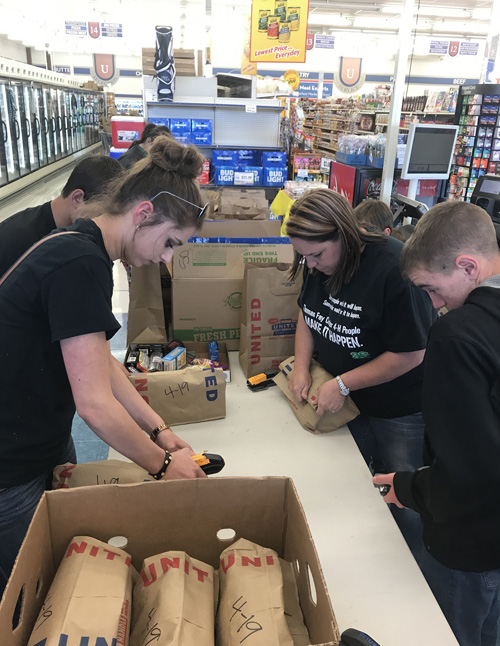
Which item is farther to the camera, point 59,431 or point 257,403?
point 257,403

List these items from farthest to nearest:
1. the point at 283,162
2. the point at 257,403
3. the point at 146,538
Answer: the point at 283,162, the point at 257,403, the point at 146,538

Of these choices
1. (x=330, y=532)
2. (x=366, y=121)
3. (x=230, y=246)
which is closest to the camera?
(x=330, y=532)


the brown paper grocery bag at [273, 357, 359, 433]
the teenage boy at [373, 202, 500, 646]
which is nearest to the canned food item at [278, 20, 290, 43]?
A: the brown paper grocery bag at [273, 357, 359, 433]

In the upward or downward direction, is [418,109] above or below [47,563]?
above

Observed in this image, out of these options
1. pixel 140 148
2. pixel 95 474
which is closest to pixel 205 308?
pixel 95 474

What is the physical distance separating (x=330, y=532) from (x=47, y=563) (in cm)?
76

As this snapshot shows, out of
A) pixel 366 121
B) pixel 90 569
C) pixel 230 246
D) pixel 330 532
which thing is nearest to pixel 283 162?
pixel 366 121

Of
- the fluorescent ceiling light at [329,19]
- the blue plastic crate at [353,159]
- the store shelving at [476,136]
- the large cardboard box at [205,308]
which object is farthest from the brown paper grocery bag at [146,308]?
the fluorescent ceiling light at [329,19]

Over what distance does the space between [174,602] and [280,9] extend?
7629 millimetres

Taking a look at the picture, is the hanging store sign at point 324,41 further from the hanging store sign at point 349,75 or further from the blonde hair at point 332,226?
the blonde hair at point 332,226

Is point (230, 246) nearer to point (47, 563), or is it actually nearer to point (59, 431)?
point (59, 431)

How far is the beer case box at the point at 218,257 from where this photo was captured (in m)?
2.27

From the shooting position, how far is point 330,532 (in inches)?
54.9

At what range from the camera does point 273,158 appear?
6496 mm
